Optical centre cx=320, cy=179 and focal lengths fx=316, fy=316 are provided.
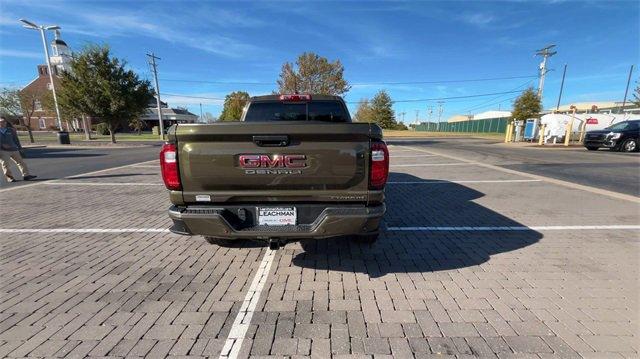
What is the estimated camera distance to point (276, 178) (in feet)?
9.51

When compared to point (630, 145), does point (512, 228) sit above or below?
below

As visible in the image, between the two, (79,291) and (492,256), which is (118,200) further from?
(492,256)

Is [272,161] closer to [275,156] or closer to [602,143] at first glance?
[275,156]

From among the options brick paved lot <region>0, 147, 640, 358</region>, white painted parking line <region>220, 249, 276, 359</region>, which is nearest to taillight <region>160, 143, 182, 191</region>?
brick paved lot <region>0, 147, 640, 358</region>

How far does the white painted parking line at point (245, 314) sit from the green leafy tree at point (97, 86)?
953 inches

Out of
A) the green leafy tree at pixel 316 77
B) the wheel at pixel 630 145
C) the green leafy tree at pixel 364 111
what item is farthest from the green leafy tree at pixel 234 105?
the wheel at pixel 630 145

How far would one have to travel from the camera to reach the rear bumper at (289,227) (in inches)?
114

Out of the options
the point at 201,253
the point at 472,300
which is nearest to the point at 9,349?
the point at 201,253

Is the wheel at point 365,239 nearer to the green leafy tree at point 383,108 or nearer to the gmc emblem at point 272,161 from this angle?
the gmc emblem at point 272,161

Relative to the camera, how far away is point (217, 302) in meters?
2.90

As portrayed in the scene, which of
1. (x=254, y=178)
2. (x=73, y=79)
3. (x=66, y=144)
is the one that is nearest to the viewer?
(x=254, y=178)

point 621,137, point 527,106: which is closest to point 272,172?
point 621,137

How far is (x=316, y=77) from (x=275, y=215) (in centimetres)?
2742

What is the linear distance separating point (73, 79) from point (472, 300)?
28.0 metres
